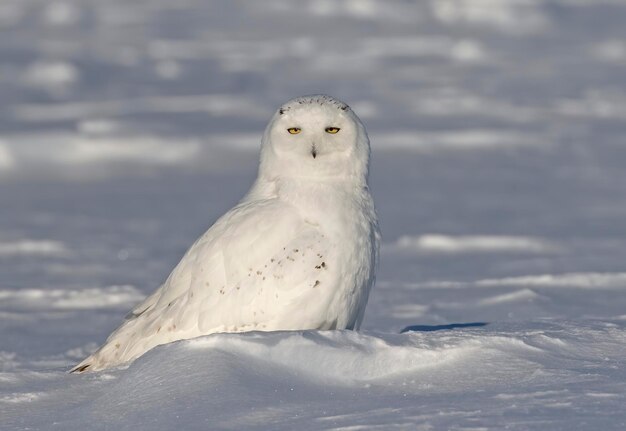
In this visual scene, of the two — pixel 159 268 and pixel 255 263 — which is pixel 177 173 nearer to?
pixel 159 268

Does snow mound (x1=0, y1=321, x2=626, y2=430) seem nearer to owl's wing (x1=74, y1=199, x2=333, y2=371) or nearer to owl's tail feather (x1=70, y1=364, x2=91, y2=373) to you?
owl's tail feather (x1=70, y1=364, x2=91, y2=373)

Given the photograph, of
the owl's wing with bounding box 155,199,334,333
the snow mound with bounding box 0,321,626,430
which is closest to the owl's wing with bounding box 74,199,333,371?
the owl's wing with bounding box 155,199,334,333

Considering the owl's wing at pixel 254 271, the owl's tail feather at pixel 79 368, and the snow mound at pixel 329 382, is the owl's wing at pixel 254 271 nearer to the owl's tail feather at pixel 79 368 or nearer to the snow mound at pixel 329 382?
the owl's tail feather at pixel 79 368

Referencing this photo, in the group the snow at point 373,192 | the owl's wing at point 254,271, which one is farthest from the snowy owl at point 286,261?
the snow at point 373,192

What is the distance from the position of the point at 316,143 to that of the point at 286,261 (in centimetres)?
47

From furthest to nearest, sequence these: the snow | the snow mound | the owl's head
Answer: the owl's head → the snow → the snow mound

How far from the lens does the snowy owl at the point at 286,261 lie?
3.87 meters

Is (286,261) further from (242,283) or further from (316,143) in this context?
(316,143)

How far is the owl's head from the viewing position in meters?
4.15

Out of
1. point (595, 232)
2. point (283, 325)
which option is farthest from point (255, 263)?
point (595, 232)

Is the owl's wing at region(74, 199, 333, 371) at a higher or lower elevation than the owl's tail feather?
higher

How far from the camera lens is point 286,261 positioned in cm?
388

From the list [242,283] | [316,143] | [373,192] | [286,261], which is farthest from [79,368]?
[373,192]

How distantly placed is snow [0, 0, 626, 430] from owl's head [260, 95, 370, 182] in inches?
24.3
